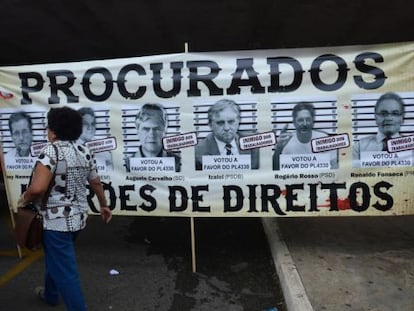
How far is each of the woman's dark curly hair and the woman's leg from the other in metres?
0.74

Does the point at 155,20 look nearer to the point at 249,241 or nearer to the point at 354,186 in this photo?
the point at 249,241

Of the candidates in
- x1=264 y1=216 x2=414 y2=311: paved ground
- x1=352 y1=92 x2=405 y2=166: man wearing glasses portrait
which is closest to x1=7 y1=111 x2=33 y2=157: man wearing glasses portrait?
x1=264 y1=216 x2=414 y2=311: paved ground

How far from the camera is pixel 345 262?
4949 millimetres

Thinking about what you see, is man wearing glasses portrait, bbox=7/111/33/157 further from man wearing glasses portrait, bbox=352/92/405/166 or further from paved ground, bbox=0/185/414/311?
man wearing glasses portrait, bbox=352/92/405/166

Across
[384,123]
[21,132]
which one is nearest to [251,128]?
[384,123]

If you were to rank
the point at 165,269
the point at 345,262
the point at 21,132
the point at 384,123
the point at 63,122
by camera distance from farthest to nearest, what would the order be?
the point at 21,132, the point at 165,269, the point at 345,262, the point at 384,123, the point at 63,122

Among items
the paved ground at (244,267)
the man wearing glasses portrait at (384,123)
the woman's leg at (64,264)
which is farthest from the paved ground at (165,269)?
the man wearing glasses portrait at (384,123)

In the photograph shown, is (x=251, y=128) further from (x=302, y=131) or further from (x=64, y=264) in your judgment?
(x=64, y=264)

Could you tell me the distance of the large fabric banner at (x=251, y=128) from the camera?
4816 mm

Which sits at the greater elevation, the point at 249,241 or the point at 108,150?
the point at 108,150

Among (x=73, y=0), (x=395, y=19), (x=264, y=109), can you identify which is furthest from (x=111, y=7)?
(x=395, y=19)

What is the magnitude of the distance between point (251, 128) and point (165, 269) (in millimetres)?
1792

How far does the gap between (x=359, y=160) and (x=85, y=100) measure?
2.94 meters

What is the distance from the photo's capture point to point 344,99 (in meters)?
4.81
